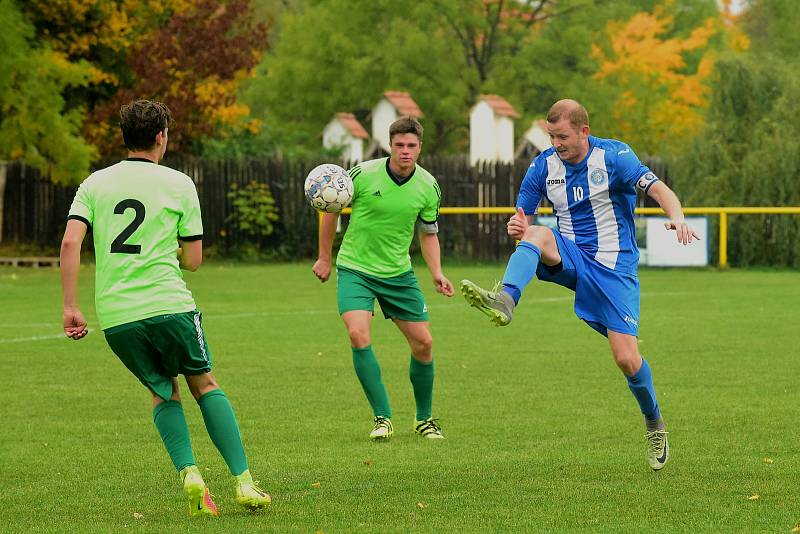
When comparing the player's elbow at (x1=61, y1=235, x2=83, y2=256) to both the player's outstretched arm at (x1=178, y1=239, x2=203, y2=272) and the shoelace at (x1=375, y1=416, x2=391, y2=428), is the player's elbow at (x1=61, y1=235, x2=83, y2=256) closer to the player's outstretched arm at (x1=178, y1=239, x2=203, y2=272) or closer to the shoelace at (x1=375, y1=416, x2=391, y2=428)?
the player's outstretched arm at (x1=178, y1=239, x2=203, y2=272)

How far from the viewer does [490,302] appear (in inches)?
291

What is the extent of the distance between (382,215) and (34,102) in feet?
60.8

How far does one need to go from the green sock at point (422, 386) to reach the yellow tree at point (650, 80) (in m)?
41.0

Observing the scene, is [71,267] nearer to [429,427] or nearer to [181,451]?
[181,451]

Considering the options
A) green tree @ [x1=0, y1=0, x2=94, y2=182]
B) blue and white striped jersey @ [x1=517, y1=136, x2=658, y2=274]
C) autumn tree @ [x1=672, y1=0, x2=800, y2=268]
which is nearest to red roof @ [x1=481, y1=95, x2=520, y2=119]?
autumn tree @ [x1=672, y1=0, x2=800, y2=268]

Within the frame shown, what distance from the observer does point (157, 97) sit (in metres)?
31.9

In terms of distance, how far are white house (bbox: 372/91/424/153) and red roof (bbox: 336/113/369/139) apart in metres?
0.86

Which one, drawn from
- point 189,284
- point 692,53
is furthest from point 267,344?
point 692,53

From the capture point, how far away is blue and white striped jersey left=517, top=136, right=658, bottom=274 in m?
8.04

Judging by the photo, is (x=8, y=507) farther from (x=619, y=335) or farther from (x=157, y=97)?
(x=157, y=97)

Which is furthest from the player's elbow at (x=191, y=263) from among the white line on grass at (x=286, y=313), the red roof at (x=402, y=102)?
the red roof at (x=402, y=102)

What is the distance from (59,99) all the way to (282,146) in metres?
16.1

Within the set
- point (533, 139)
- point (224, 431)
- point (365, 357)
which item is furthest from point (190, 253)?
point (533, 139)

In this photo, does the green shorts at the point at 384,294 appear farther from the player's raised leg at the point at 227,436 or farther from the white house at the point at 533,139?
the white house at the point at 533,139
